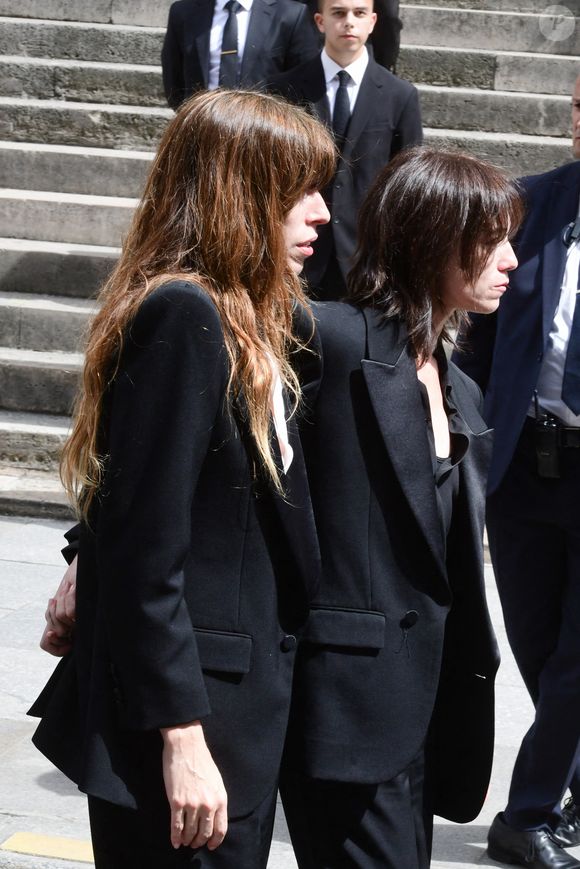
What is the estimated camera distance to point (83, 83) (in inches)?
359

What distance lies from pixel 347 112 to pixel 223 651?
439cm

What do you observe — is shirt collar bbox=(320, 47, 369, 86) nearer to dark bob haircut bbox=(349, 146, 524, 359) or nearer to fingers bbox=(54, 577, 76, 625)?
dark bob haircut bbox=(349, 146, 524, 359)

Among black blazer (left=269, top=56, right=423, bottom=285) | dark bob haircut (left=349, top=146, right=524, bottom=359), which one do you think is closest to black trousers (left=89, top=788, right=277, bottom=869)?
dark bob haircut (left=349, top=146, right=524, bottom=359)

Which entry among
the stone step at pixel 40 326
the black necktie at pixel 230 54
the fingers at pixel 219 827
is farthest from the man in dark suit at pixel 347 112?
the fingers at pixel 219 827

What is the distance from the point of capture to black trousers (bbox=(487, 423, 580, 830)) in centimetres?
330

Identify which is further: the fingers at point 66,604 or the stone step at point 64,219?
the stone step at point 64,219

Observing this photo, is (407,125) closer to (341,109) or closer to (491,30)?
(341,109)

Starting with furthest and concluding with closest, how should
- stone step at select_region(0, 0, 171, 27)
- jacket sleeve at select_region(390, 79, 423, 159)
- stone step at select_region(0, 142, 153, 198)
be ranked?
stone step at select_region(0, 0, 171, 27) → stone step at select_region(0, 142, 153, 198) → jacket sleeve at select_region(390, 79, 423, 159)

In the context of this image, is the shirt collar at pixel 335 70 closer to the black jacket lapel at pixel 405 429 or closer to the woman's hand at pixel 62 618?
A: the black jacket lapel at pixel 405 429

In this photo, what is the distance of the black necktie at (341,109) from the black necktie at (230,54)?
716 mm

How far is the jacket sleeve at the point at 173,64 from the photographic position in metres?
6.59

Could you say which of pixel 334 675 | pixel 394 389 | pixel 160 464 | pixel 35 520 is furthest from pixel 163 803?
pixel 35 520

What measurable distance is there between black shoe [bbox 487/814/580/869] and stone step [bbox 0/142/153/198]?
565 cm

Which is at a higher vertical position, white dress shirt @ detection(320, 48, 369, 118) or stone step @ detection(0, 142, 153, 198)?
white dress shirt @ detection(320, 48, 369, 118)
